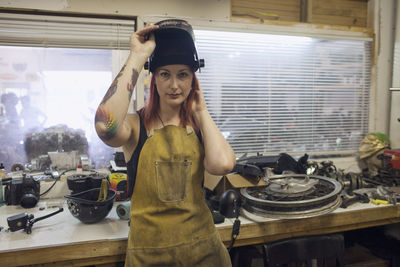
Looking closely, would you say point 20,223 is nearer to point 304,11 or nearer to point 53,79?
point 53,79

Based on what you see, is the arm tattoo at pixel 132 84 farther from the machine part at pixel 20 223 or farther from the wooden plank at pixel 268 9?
the wooden plank at pixel 268 9

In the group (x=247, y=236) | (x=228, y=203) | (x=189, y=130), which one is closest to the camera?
(x=189, y=130)

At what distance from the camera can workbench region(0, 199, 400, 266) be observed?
4.69 ft

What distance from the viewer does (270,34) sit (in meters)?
2.67

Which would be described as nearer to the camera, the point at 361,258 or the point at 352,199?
the point at 352,199

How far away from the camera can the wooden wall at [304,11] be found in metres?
2.74

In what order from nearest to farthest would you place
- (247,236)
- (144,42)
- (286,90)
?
(144,42)
(247,236)
(286,90)

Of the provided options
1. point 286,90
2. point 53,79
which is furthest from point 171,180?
point 286,90

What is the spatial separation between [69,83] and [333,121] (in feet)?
8.47

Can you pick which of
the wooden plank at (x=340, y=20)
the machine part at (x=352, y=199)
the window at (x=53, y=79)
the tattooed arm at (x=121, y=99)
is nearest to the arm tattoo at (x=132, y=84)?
the tattooed arm at (x=121, y=99)

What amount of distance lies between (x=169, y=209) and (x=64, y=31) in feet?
5.94

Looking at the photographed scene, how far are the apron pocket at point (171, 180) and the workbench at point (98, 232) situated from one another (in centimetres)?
49

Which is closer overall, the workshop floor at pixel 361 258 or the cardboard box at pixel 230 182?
the cardboard box at pixel 230 182

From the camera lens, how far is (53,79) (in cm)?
234
